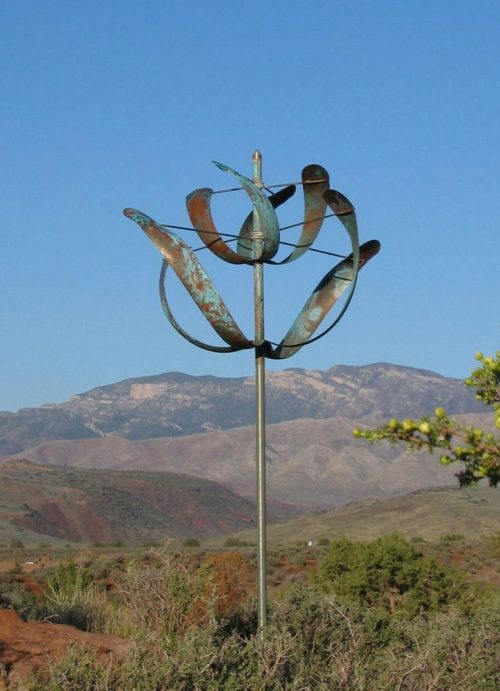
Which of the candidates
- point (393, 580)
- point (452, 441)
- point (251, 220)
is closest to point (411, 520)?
point (393, 580)

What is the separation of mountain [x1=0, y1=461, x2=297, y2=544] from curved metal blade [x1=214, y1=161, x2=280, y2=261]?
52.7m

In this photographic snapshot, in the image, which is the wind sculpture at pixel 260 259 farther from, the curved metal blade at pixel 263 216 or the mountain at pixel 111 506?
the mountain at pixel 111 506

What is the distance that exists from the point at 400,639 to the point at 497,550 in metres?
24.3

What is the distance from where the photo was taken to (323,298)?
9.11m

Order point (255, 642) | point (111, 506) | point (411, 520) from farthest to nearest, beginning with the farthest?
point (111, 506), point (411, 520), point (255, 642)

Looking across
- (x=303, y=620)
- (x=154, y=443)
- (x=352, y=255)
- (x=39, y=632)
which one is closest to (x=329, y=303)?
(x=352, y=255)

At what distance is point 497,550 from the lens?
109 ft

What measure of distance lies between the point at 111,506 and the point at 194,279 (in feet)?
252

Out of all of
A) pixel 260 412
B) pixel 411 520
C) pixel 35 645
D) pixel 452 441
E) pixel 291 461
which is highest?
pixel 291 461

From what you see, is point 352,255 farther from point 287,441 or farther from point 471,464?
point 287,441

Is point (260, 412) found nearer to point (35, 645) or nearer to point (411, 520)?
point (35, 645)

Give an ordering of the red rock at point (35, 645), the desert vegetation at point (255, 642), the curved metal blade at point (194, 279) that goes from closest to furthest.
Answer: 1. the desert vegetation at point (255, 642)
2. the red rock at point (35, 645)
3. the curved metal blade at point (194, 279)

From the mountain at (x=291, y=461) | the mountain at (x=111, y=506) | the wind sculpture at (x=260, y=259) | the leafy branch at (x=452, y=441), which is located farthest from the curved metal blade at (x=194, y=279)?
the mountain at (x=291, y=461)

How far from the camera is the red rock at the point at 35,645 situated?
7.54 metres
